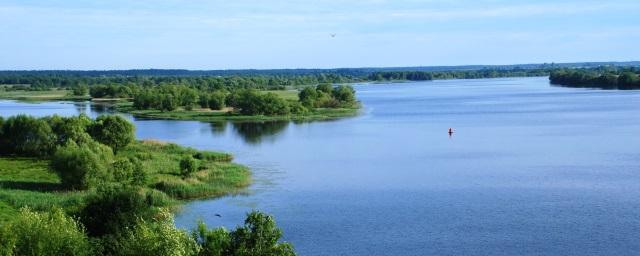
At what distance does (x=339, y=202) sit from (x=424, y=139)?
2724 cm

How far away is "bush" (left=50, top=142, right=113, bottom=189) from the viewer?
123ft

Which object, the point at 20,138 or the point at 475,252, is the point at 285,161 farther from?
the point at 475,252

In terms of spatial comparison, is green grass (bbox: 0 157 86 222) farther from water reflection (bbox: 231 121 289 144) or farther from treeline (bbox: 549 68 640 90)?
treeline (bbox: 549 68 640 90)

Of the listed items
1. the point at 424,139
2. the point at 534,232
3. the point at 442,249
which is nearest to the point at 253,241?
the point at 442,249

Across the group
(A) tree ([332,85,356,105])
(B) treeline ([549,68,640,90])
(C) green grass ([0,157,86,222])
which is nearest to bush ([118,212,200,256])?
(C) green grass ([0,157,86,222])

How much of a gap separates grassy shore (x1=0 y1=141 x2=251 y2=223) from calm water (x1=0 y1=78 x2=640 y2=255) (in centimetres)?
152

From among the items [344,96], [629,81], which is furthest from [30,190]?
[629,81]

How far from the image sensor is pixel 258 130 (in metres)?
72.3

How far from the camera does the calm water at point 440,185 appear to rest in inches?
1150

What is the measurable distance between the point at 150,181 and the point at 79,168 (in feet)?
12.1

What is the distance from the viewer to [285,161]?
165 ft

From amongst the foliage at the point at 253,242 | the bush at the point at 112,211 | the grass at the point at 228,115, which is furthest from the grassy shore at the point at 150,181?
the grass at the point at 228,115

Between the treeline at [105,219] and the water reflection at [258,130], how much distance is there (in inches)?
593

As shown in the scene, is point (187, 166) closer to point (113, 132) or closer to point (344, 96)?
point (113, 132)
